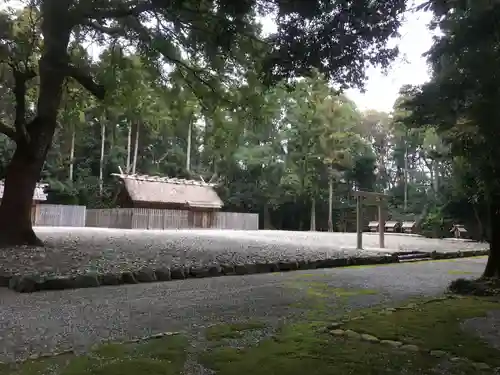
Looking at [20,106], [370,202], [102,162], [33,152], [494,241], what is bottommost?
[494,241]

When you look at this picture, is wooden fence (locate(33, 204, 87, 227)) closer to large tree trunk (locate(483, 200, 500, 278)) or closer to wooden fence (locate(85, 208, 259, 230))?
wooden fence (locate(85, 208, 259, 230))

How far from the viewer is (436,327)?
143 inches

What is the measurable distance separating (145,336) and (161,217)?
1849 centimetres

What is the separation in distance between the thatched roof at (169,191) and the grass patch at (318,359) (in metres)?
19.8

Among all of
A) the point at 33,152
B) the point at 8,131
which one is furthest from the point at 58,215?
the point at 8,131

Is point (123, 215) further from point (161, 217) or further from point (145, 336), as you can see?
point (145, 336)

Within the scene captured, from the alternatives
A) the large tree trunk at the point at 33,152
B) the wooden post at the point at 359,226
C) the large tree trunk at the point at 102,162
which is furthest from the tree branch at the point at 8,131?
the large tree trunk at the point at 102,162

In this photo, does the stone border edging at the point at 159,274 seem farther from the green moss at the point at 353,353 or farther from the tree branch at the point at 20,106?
the tree branch at the point at 20,106

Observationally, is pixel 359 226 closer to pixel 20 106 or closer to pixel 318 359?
pixel 20 106

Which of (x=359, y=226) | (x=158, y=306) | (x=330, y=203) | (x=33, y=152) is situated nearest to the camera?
(x=158, y=306)

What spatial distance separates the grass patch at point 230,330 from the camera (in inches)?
127

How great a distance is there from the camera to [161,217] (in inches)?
842

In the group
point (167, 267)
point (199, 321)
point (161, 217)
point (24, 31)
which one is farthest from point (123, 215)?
point (199, 321)

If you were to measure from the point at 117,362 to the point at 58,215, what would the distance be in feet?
65.4
